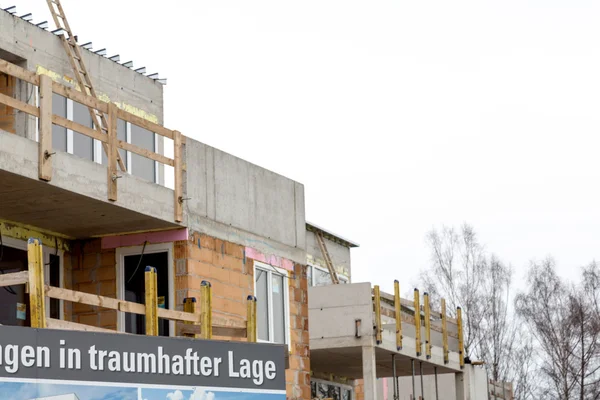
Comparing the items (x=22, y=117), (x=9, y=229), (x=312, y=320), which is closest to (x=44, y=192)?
(x=9, y=229)

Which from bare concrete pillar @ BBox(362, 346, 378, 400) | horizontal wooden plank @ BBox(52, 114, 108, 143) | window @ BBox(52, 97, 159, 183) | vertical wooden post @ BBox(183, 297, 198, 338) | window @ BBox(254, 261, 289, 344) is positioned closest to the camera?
horizontal wooden plank @ BBox(52, 114, 108, 143)

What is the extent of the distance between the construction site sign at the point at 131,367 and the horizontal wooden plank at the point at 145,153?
3.89 meters

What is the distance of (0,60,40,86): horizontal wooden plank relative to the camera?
16250 millimetres

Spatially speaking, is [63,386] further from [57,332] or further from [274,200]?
[274,200]

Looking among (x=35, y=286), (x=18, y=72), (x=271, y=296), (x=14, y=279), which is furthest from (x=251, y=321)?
(x=18, y=72)

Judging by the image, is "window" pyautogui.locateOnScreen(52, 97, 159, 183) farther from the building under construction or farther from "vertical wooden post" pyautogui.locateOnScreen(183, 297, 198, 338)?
"vertical wooden post" pyautogui.locateOnScreen(183, 297, 198, 338)

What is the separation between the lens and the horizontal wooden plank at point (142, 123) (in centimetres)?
1848

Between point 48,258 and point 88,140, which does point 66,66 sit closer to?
point 88,140

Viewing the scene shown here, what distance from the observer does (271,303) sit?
71.4 feet

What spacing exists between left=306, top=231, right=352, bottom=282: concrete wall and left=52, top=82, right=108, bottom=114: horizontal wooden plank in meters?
15.9

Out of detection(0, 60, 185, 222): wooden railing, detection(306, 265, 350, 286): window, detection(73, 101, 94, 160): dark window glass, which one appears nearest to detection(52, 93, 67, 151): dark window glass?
detection(73, 101, 94, 160): dark window glass

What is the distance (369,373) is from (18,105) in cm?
1152

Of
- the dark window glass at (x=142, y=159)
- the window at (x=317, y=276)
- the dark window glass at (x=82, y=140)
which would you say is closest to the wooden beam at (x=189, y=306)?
the dark window glass at (x=82, y=140)

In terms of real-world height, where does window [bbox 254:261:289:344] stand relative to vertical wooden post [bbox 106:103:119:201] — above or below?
below
